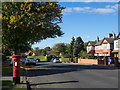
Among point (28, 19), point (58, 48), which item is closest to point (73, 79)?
point (28, 19)

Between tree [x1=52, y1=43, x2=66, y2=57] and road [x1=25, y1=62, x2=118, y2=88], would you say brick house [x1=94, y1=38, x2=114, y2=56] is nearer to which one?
tree [x1=52, y1=43, x2=66, y2=57]

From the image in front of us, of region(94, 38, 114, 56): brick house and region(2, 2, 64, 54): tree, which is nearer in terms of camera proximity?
region(2, 2, 64, 54): tree

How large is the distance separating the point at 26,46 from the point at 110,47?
130 feet

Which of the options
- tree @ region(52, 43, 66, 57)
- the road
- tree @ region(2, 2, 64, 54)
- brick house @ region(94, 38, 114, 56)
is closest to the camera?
the road

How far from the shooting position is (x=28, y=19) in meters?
19.7

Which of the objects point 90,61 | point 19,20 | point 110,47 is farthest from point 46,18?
point 110,47

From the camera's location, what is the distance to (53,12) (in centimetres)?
2145

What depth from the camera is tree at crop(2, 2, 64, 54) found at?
63.5 ft

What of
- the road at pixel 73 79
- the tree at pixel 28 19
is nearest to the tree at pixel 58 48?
the tree at pixel 28 19

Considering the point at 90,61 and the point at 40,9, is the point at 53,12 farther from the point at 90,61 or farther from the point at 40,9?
the point at 90,61

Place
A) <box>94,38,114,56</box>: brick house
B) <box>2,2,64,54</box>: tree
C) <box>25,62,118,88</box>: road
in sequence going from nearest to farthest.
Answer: <box>25,62,118,88</box>: road, <box>2,2,64,54</box>: tree, <box>94,38,114,56</box>: brick house

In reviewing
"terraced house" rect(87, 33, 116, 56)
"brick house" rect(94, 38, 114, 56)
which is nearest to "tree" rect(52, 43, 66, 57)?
"terraced house" rect(87, 33, 116, 56)

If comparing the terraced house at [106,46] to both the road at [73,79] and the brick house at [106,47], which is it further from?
the road at [73,79]

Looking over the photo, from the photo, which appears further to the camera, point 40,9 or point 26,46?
point 26,46
